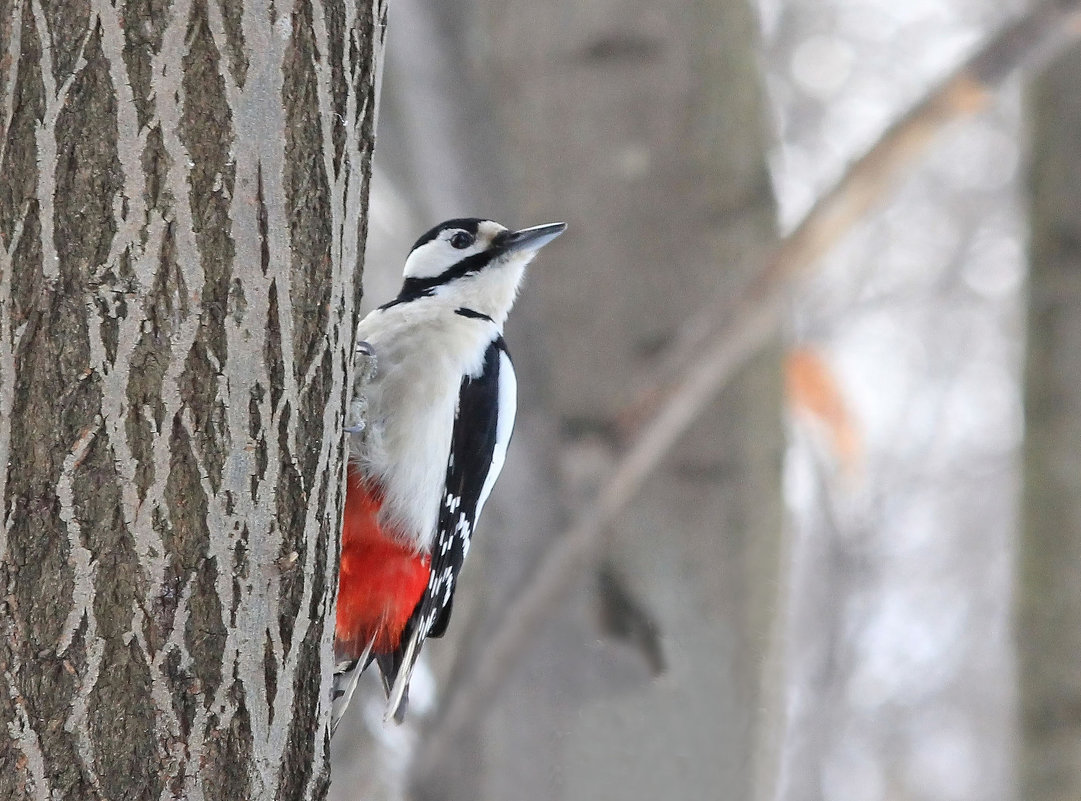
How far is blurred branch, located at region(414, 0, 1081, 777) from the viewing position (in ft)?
9.16

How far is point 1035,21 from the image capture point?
8.91 feet

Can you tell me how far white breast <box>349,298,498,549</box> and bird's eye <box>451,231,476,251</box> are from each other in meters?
0.37

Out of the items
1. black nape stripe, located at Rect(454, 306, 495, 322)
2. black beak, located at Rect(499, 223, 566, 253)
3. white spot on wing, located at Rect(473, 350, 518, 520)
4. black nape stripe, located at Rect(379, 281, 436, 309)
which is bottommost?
white spot on wing, located at Rect(473, 350, 518, 520)

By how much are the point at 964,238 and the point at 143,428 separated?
871 cm

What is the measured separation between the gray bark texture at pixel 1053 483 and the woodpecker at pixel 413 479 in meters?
1.56

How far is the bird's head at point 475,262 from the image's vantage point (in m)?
2.79

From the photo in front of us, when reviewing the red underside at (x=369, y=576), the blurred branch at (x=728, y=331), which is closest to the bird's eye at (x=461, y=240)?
the blurred branch at (x=728, y=331)

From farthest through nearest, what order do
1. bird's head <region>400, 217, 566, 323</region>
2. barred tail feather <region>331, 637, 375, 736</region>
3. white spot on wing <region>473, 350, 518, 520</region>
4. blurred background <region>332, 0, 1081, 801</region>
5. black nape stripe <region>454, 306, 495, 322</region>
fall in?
blurred background <region>332, 0, 1081, 801</region>, bird's head <region>400, 217, 566, 323</region>, black nape stripe <region>454, 306, 495, 322</region>, white spot on wing <region>473, 350, 518, 520</region>, barred tail feather <region>331, 637, 375, 736</region>

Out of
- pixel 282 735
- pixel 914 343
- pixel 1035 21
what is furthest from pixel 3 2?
pixel 914 343

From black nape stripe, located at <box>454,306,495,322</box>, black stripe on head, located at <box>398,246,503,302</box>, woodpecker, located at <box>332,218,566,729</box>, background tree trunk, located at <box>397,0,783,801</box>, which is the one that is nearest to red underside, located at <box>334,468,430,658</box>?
woodpecker, located at <box>332,218,566,729</box>

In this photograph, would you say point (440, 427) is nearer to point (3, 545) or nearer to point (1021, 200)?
point (3, 545)

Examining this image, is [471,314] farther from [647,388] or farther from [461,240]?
[647,388]

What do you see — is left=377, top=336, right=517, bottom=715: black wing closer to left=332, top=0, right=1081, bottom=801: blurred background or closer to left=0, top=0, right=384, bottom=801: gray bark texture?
left=332, top=0, right=1081, bottom=801: blurred background

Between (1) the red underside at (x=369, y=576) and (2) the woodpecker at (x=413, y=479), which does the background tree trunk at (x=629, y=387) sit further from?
(1) the red underside at (x=369, y=576)
